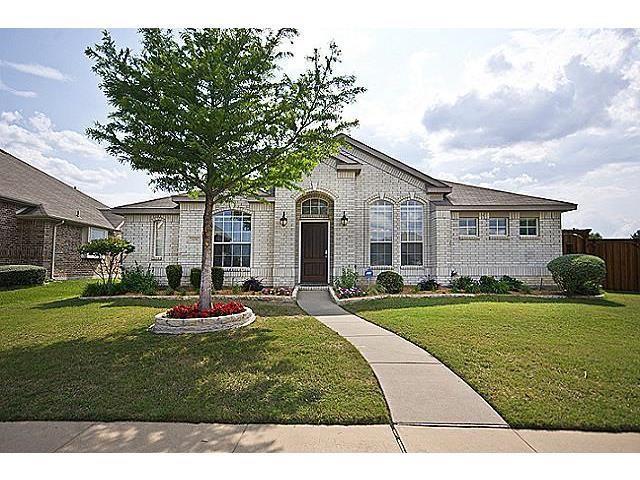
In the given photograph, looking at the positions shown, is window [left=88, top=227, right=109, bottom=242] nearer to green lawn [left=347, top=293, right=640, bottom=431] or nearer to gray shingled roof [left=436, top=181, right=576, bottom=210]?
green lawn [left=347, top=293, right=640, bottom=431]

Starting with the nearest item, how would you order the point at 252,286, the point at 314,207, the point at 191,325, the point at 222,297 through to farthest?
the point at 191,325 < the point at 222,297 < the point at 252,286 < the point at 314,207

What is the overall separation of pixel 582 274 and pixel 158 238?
13.0 meters

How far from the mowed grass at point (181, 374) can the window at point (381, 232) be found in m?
5.86

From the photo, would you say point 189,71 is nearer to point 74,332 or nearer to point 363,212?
point 74,332

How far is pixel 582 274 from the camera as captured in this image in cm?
1000

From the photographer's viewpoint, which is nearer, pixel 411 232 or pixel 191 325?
pixel 191 325

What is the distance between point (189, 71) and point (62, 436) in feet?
17.7

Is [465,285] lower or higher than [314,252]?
lower

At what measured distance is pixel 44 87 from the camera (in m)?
5.38

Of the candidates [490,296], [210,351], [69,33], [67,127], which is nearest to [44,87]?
[67,127]

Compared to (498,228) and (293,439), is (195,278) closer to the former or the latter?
(293,439)

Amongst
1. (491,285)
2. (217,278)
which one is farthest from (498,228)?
(217,278)

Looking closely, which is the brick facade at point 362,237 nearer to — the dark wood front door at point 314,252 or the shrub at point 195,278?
the dark wood front door at point 314,252

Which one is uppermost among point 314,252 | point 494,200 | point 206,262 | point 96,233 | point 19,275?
point 494,200
